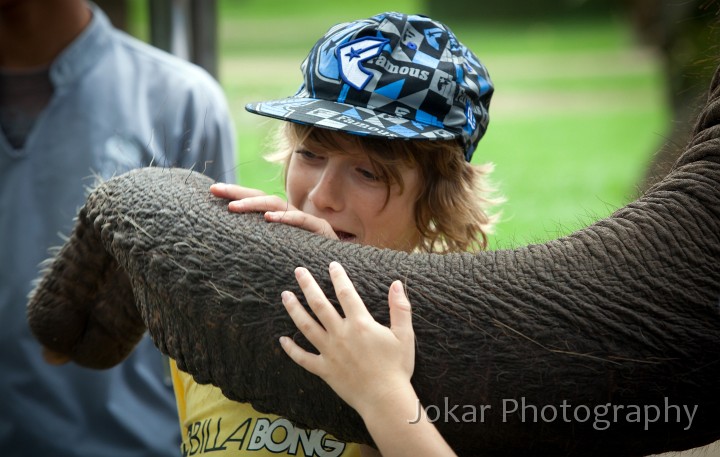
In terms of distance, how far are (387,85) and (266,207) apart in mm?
369

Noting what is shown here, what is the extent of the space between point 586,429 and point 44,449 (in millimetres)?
1751

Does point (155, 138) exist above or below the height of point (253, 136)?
above

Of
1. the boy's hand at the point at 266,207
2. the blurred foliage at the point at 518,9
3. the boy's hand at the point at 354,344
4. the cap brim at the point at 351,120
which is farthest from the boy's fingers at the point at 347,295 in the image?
the blurred foliage at the point at 518,9

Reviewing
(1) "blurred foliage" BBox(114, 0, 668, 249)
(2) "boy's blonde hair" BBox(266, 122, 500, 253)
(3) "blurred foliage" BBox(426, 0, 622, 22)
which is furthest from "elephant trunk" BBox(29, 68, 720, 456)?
(3) "blurred foliage" BBox(426, 0, 622, 22)

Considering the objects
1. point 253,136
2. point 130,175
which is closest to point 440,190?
Result: point 130,175

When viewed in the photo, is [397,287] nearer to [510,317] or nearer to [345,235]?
[510,317]

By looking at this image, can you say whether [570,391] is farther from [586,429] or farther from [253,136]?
[253,136]

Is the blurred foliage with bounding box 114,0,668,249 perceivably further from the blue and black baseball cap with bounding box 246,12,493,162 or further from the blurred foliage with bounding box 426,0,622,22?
the blue and black baseball cap with bounding box 246,12,493,162

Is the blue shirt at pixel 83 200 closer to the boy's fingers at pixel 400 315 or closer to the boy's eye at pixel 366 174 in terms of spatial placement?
the boy's eye at pixel 366 174

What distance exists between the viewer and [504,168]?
1012cm

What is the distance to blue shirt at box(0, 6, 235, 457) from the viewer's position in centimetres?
255

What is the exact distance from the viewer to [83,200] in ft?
8.68

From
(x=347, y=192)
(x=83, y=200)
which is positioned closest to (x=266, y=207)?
(x=347, y=192)

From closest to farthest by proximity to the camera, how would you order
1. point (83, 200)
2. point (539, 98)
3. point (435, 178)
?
point (435, 178) → point (83, 200) → point (539, 98)
